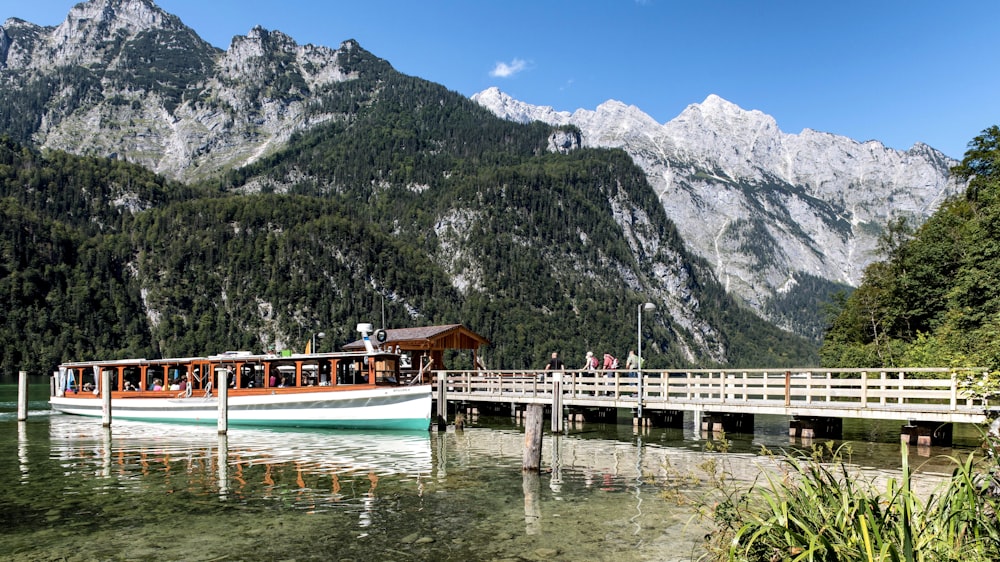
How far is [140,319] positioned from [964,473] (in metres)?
190

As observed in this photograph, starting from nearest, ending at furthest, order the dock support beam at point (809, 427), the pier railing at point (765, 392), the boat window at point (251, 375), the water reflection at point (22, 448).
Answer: the water reflection at point (22, 448) < the pier railing at point (765, 392) < the dock support beam at point (809, 427) < the boat window at point (251, 375)

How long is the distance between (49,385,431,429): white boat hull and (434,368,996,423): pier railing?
3150 millimetres

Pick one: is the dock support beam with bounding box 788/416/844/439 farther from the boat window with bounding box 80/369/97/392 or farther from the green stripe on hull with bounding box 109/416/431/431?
the boat window with bounding box 80/369/97/392

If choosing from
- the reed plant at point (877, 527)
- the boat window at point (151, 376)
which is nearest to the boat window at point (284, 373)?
the boat window at point (151, 376)

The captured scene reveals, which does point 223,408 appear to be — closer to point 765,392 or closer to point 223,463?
point 223,463

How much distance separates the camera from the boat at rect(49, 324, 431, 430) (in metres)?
34.2

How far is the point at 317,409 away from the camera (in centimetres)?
3550

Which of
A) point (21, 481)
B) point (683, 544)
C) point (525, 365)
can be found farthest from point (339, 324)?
point (683, 544)

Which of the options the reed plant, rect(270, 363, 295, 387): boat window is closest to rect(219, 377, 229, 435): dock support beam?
rect(270, 363, 295, 387): boat window

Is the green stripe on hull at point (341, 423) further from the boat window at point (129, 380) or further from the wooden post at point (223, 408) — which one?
the boat window at point (129, 380)

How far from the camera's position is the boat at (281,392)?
34.2 meters

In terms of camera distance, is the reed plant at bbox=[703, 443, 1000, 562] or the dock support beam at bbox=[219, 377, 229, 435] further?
the dock support beam at bbox=[219, 377, 229, 435]

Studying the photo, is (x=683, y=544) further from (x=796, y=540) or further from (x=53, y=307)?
(x=53, y=307)

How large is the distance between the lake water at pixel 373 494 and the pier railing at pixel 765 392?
56.8 inches
